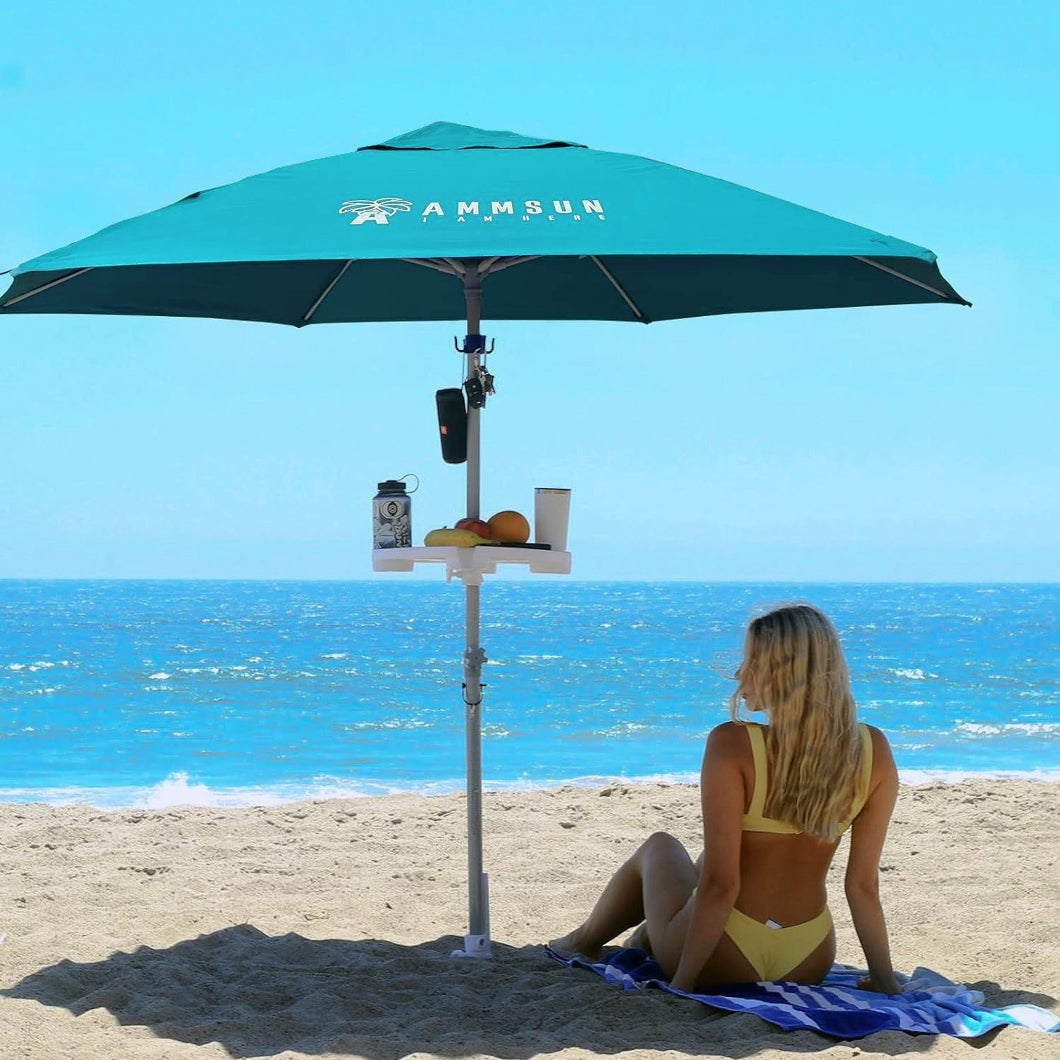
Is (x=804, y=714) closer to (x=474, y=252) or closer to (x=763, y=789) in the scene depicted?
(x=763, y=789)

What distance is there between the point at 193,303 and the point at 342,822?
2.67m

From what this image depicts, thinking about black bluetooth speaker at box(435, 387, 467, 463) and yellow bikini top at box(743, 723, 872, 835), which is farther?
black bluetooth speaker at box(435, 387, 467, 463)

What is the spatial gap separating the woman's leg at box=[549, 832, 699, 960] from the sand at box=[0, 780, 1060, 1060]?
16 cm

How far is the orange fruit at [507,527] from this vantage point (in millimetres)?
3432

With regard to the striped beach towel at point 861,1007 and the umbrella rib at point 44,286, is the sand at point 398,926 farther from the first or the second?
the umbrella rib at point 44,286

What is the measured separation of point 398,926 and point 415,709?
11140 mm

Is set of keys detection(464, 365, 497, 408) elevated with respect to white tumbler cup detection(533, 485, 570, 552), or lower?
elevated

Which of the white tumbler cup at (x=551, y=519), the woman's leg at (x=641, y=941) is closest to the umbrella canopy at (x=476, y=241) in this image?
the white tumbler cup at (x=551, y=519)

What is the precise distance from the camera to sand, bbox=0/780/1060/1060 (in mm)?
2852

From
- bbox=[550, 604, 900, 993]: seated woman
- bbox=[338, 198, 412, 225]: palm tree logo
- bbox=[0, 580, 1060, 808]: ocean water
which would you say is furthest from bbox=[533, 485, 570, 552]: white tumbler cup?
bbox=[338, 198, 412, 225]: palm tree logo

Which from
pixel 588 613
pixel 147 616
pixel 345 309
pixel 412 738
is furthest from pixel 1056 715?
pixel 147 616

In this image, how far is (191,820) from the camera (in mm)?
5863

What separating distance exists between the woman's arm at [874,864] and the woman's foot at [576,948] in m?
0.82

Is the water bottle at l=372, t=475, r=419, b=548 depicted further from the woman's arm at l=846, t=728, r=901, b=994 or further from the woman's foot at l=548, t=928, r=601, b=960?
the woman's arm at l=846, t=728, r=901, b=994
